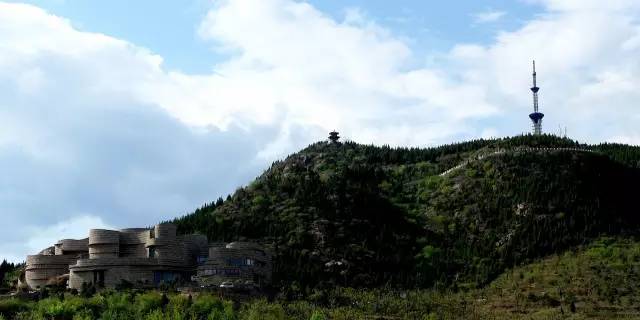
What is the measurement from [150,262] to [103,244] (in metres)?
6.64

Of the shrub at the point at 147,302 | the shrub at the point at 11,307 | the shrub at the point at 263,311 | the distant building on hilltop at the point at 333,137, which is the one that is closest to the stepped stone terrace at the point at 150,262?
the shrub at the point at 263,311

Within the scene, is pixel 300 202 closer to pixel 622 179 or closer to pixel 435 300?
pixel 435 300

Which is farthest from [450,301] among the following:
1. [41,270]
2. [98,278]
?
[41,270]

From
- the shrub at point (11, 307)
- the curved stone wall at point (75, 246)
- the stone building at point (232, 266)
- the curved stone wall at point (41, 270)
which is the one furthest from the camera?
the curved stone wall at point (75, 246)

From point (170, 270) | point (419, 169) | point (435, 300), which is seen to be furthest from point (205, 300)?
point (419, 169)

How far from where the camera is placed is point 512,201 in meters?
146

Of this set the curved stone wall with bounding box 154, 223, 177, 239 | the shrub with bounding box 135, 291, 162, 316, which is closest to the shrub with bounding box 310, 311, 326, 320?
the shrub with bounding box 135, 291, 162, 316

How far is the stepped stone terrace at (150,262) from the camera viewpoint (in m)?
108

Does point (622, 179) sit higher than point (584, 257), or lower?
higher

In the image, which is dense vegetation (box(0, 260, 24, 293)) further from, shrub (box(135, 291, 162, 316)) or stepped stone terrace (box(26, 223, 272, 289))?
shrub (box(135, 291, 162, 316))

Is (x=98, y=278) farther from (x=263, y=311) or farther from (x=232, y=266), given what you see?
(x=263, y=311)

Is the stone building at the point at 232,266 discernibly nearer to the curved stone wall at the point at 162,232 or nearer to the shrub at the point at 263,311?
the curved stone wall at the point at 162,232

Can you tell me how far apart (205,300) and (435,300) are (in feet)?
93.8

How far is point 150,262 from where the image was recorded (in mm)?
109688
